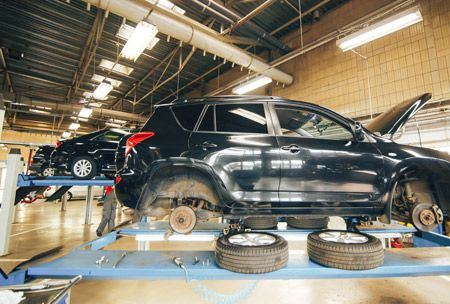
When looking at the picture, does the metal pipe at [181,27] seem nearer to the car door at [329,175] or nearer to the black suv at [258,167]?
the black suv at [258,167]

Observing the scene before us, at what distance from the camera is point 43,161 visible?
4.36m

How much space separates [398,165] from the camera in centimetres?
209

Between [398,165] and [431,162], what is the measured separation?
33 centimetres

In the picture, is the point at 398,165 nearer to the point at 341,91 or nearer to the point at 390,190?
the point at 390,190

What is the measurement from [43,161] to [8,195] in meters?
0.83

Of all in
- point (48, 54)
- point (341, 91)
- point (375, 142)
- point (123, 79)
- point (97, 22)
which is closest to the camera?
point (375, 142)

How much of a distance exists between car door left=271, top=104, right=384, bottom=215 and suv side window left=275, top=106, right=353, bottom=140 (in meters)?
0.19

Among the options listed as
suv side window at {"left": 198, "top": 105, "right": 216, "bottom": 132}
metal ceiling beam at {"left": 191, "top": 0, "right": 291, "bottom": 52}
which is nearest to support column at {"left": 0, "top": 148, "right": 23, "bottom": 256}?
suv side window at {"left": 198, "top": 105, "right": 216, "bottom": 132}

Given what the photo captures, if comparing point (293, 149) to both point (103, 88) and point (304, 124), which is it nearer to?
point (304, 124)

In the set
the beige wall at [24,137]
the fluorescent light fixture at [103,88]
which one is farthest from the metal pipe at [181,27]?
the beige wall at [24,137]

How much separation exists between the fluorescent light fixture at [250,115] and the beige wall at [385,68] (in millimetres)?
4459

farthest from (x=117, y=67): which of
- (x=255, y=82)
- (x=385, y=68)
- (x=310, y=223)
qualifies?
(x=385, y=68)

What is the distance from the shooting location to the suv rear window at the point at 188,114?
2133mm

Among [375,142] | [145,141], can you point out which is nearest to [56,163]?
[145,141]
